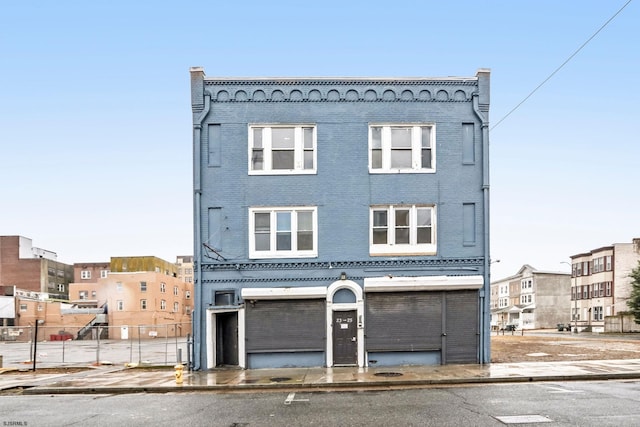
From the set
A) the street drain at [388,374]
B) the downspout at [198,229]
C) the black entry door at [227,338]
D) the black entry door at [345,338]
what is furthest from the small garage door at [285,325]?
the street drain at [388,374]

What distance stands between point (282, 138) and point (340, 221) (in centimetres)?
387

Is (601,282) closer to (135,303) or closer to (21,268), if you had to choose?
(135,303)

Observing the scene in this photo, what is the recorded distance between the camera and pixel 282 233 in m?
21.8

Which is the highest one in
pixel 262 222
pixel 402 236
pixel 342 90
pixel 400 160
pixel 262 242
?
pixel 342 90

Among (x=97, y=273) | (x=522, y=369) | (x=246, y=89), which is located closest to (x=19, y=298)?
(x=97, y=273)

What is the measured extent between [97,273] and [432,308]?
106 m

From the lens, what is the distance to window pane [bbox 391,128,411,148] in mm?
22188

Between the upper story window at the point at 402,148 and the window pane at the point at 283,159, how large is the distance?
120 inches

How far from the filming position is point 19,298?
268 ft

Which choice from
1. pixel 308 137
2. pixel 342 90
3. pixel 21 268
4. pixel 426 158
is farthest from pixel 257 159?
pixel 21 268

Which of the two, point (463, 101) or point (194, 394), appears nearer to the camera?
point (194, 394)

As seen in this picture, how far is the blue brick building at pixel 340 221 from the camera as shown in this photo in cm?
2131

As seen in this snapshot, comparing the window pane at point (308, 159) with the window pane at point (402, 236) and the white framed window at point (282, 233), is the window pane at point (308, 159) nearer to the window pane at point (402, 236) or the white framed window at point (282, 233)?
the white framed window at point (282, 233)

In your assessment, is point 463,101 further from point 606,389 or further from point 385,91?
point 606,389
